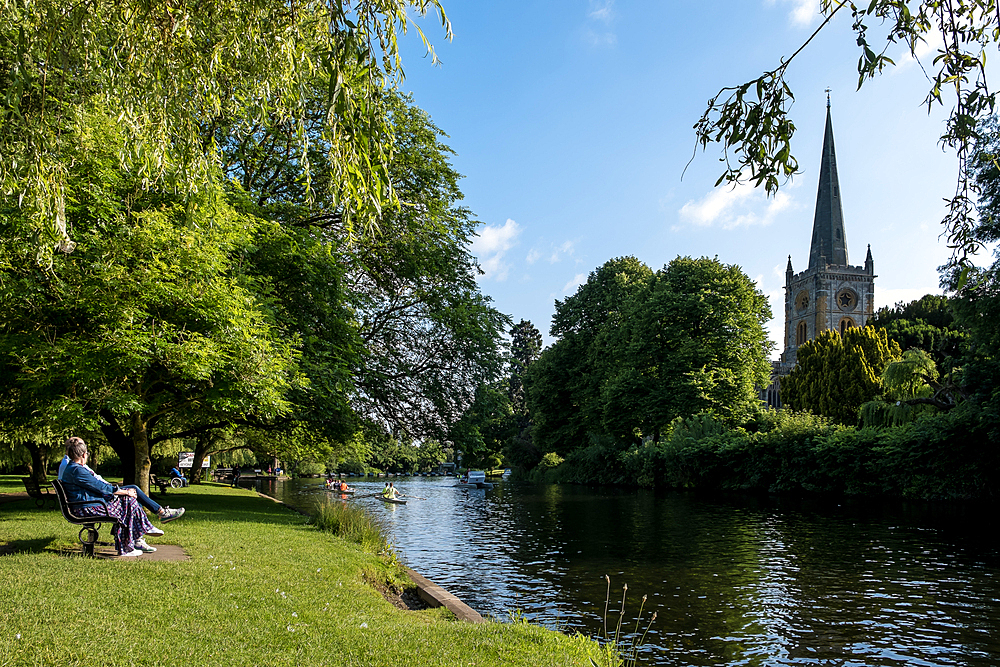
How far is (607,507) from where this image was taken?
3039 centimetres

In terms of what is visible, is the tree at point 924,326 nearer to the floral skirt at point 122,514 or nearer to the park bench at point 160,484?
Result: the park bench at point 160,484

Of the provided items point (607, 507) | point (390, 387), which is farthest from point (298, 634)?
point (607, 507)

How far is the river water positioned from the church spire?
8816 centimetres

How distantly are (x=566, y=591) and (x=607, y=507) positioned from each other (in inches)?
728

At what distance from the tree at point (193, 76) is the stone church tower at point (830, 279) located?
351 ft

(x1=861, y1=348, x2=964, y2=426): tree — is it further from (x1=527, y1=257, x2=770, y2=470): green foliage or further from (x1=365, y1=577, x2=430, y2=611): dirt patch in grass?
(x1=365, y1=577, x2=430, y2=611): dirt patch in grass

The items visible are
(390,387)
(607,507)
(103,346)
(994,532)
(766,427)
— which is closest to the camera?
(103,346)

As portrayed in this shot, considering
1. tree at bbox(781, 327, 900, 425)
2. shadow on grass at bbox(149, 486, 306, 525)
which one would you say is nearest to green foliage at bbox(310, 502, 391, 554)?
shadow on grass at bbox(149, 486, 306, 525)

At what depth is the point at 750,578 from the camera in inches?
535

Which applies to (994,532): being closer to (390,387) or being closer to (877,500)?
(877,500)

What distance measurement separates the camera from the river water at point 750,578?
9359 millimetres

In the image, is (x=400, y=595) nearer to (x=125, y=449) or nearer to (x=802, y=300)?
(x=125, y=449)

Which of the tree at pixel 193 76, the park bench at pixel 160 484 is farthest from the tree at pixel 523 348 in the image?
the tree at pixel 193 76

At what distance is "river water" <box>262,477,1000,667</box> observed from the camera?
936 centimetres
